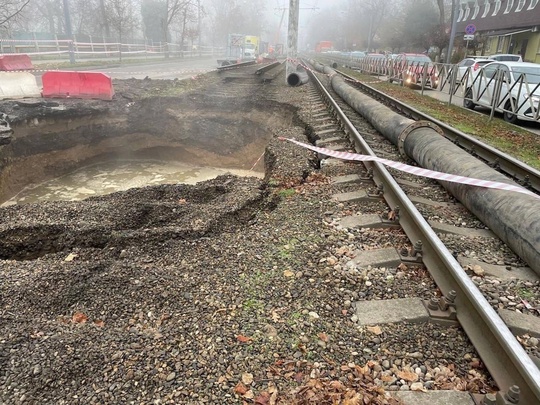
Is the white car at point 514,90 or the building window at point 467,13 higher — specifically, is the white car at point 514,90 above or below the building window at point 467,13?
below

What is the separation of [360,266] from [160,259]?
6.28 ft

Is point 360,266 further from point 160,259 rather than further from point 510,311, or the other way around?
point 160,259

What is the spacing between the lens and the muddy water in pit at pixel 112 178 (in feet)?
35.3

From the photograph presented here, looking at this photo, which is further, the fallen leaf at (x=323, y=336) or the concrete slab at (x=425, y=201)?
the concrete slab at (x=425, y=201)

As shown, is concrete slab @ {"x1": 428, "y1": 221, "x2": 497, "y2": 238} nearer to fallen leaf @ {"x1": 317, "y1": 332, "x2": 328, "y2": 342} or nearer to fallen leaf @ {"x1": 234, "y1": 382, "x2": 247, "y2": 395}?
fallen leaf @ {"x1": 317, "y1": 332, "x2": 328, "y2": 342}

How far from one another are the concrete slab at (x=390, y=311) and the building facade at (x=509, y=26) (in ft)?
102

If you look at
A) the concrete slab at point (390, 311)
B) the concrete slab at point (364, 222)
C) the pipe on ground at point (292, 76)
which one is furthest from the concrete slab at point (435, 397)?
the pipe on ground at point (292, 76)

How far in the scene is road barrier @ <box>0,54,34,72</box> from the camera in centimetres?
1420

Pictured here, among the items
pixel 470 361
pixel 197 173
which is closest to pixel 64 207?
pixel 470 361

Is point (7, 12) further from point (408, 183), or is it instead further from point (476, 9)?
point (476, 9)

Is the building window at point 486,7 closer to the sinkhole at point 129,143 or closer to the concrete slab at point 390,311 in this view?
the sinkhole at point 129,143

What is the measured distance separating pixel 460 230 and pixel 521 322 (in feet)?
5.46

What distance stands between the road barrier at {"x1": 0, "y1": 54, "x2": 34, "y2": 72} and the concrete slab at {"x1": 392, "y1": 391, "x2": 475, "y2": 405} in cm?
1668

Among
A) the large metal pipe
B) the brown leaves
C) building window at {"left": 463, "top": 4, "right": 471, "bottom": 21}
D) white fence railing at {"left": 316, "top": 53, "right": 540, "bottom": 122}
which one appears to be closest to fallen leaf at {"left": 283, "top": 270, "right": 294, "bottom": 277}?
the brown leaves
